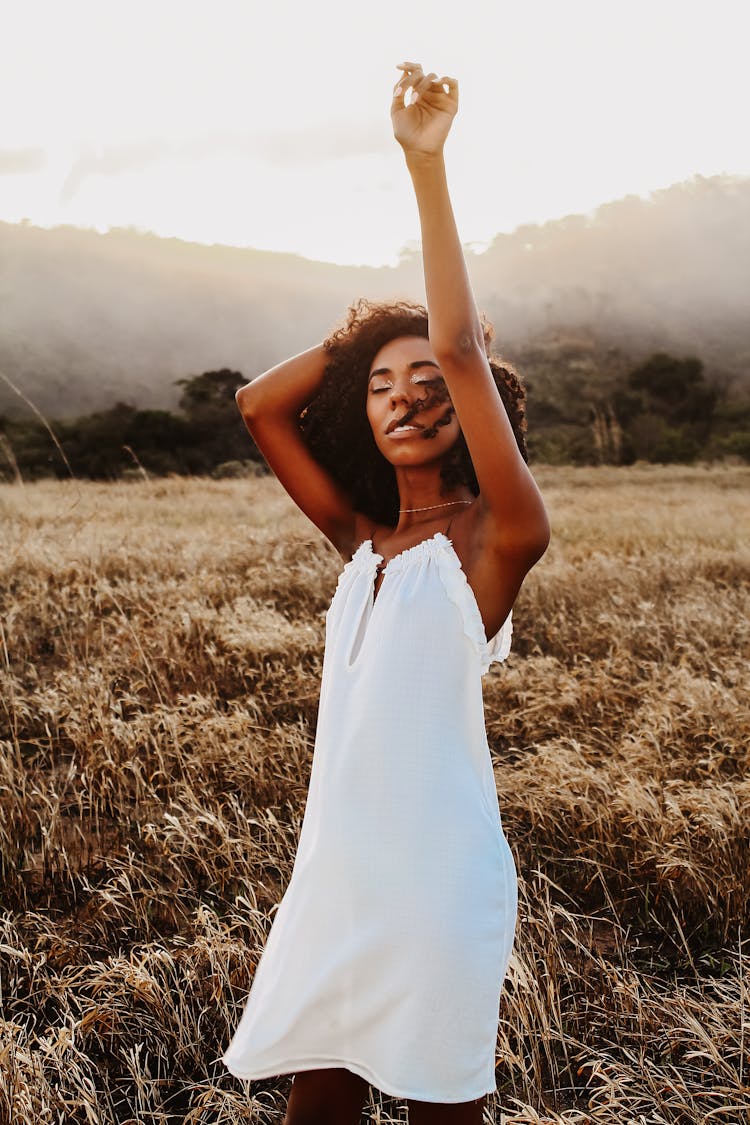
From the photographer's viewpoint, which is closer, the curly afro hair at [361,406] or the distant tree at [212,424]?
the curly afro hair at [361,406]

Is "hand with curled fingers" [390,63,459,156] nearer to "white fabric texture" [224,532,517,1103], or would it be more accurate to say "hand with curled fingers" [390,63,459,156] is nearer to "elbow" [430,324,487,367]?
"elbow" [430,324,487,367]

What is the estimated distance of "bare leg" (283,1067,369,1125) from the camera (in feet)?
4.82

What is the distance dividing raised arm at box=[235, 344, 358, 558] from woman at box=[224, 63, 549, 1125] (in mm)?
246

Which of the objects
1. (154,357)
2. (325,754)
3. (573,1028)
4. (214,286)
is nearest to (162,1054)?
(573,1028)

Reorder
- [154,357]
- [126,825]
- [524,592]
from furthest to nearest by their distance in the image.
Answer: [154,357]
[524,592]
[126,825]

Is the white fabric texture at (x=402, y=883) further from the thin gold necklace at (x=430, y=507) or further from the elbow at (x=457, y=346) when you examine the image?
the elbow at (x=457, y=346)

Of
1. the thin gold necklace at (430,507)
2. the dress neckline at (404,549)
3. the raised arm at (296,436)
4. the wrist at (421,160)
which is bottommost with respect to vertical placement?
the dress neckline at (404,549)

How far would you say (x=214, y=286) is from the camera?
47.7m

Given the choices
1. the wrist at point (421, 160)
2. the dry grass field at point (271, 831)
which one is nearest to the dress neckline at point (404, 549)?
the wrist at point (421, 160)

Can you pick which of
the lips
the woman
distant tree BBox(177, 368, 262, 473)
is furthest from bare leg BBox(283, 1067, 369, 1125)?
distant tree BBox(177, 368, 262, 473)

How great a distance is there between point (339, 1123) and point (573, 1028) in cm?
101

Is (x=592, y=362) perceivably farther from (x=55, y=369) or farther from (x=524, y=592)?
(x=524, y=592)

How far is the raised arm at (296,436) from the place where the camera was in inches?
70.5

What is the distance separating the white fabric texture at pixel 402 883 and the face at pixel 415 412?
0.58ft
